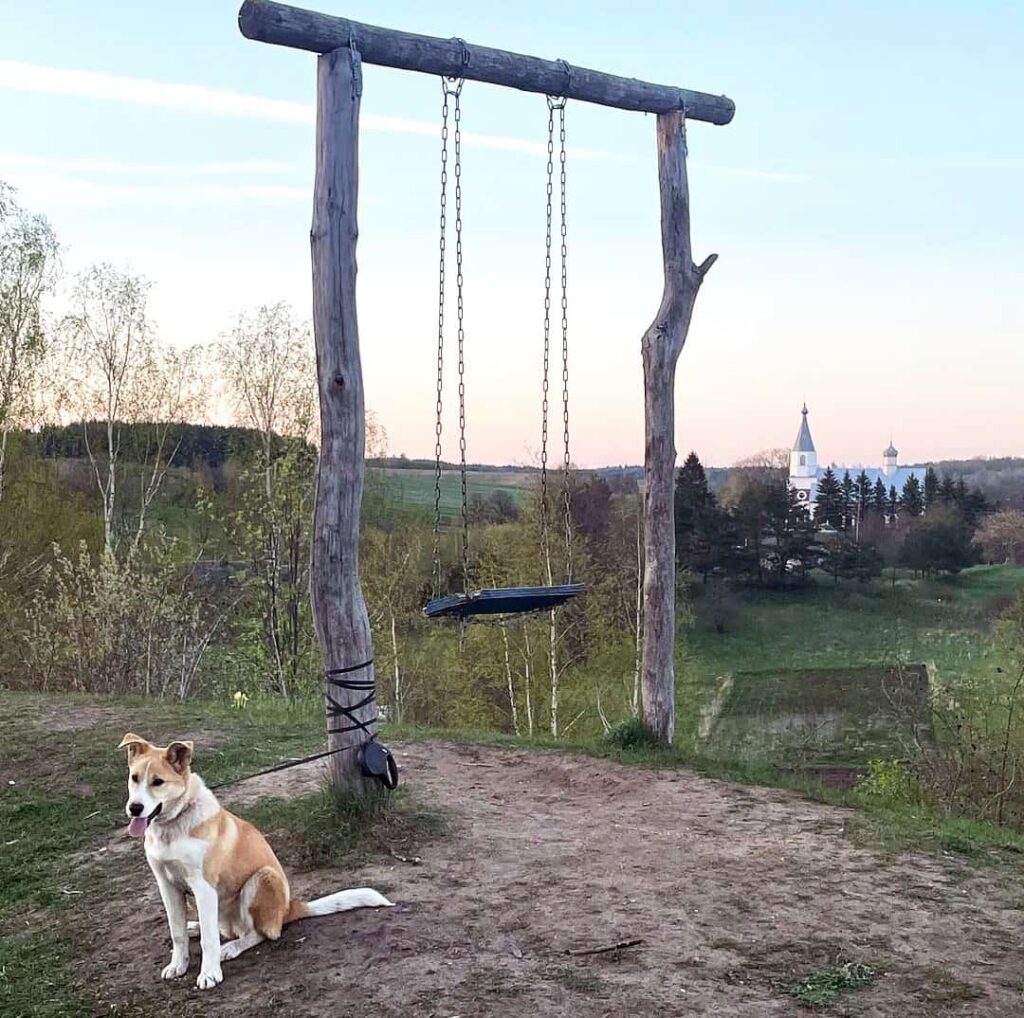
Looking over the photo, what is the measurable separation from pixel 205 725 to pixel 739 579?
32.3 meters

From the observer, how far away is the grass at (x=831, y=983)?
4.43 m

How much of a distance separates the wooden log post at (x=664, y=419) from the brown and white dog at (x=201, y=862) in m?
4.33

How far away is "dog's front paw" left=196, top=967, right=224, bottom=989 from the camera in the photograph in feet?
15.6

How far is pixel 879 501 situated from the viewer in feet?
151

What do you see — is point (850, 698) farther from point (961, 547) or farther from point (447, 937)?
point (447, 937)

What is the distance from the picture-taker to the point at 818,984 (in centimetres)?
458

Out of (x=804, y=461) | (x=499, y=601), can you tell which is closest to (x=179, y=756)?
(x=499, y=601)

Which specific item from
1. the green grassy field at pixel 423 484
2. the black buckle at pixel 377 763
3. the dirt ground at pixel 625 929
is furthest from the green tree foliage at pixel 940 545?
the black buckle at pixel 377 763

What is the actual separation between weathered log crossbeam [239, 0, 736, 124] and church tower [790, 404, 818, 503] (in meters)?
39.8

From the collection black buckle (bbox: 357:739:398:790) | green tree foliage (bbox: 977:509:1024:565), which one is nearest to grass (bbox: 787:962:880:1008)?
black buckle (bbox: 357:739:398:790)

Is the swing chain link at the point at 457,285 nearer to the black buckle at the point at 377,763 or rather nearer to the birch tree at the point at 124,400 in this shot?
the black buckle at the point at 377,763

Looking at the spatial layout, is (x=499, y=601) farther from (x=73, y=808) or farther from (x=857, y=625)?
(x=857, y=625)

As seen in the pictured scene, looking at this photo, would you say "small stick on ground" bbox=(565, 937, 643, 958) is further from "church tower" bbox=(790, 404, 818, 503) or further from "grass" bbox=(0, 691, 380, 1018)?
"church tower" bbox=(790, 404, 818, 503)

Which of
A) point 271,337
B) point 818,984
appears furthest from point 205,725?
point 271,337
